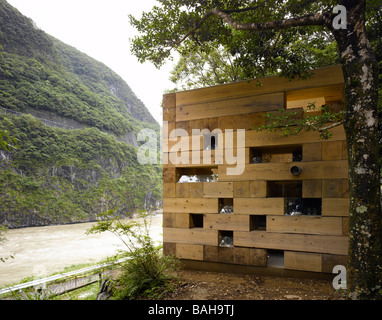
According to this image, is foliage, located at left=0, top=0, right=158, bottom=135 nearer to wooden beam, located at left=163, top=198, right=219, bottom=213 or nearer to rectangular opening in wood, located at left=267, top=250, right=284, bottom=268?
wooden beam, located at left=163, top=198, right=219, bottom=213

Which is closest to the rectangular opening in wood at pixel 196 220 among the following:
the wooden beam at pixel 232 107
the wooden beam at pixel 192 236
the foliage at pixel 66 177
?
the wooden beam at pixel 192 236

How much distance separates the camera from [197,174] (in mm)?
4445

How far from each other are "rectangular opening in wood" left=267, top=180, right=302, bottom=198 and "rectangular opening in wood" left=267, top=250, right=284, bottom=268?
839 mm

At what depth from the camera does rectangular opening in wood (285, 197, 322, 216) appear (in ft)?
11.2

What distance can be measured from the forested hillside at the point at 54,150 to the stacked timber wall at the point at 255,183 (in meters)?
24.8

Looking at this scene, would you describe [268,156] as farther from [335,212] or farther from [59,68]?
[59,68]

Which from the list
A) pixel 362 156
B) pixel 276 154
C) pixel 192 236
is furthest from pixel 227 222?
pixel 362 156

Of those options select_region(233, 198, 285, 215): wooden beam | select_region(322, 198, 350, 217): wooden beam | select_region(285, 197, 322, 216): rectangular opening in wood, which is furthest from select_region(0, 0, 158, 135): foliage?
select_region(322, 198, 350, 217): wooden beam

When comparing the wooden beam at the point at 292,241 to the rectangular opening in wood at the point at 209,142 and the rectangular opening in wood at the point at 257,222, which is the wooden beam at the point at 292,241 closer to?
the rectangular opening in wood at the point at 257,222

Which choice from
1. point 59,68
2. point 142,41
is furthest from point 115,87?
point 142,41

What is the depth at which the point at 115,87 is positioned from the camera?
237ft

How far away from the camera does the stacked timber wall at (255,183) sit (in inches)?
129

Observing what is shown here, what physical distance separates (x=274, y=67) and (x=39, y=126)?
37.8 meters

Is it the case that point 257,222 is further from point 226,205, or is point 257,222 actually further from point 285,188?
point 285,188
